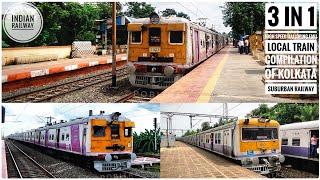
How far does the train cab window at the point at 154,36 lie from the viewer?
6258 millimetres

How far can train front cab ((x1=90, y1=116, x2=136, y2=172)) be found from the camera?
5.12 meters

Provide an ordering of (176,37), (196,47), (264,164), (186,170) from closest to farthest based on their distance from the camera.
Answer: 1. (186,170)
2. (264,164)
3. (176,37)
4. (196,47)

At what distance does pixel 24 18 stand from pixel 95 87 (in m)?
1.59

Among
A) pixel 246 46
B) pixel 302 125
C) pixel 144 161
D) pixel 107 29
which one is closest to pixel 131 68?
pixel 107 29

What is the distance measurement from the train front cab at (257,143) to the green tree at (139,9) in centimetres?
196

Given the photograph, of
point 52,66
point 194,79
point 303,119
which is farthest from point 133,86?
point 303,119

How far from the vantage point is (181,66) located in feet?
20.2

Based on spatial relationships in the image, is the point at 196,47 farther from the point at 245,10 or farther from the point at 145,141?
the point at 145,141

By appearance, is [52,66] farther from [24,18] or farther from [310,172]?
[310,172]

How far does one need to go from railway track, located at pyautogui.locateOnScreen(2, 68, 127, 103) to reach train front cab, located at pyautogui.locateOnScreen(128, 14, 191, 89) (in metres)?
0.54

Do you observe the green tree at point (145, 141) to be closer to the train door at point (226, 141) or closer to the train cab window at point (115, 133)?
the train cab window at point (115, 133)

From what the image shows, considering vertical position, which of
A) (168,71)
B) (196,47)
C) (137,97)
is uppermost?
(196,47)

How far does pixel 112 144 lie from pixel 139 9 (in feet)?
5.97

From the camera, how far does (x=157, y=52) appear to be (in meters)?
6.19
